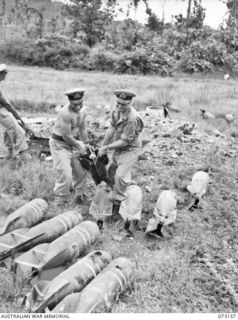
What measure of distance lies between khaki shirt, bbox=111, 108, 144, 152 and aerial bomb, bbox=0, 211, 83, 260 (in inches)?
44.9

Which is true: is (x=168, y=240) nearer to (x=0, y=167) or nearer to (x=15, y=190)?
(x=15, y=190)

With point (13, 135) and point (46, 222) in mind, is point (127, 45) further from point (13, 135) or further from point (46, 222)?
point (46, 222)

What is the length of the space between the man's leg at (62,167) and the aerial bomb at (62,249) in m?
0.89

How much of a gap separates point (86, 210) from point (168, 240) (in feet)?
3.81

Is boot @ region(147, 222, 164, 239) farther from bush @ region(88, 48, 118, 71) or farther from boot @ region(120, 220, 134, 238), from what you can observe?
bush @ region(88, 48, 118, 71)

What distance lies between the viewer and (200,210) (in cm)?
489

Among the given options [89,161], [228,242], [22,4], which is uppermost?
[22,4]

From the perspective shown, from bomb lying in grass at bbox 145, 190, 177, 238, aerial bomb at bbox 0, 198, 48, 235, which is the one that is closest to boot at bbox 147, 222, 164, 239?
bomb lying in grass at bbox 145, 190, 177, 238

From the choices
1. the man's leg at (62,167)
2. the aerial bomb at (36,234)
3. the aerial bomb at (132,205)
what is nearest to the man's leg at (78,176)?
the man's leg at (62,167)

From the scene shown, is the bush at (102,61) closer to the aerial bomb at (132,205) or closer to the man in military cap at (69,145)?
the man in military cap at (69,145)

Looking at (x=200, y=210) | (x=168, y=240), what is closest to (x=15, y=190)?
(x=168, y=240)

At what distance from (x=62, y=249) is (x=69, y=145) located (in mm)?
1694

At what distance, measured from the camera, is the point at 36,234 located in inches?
144

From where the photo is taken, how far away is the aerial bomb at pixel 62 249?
3.24 metres
